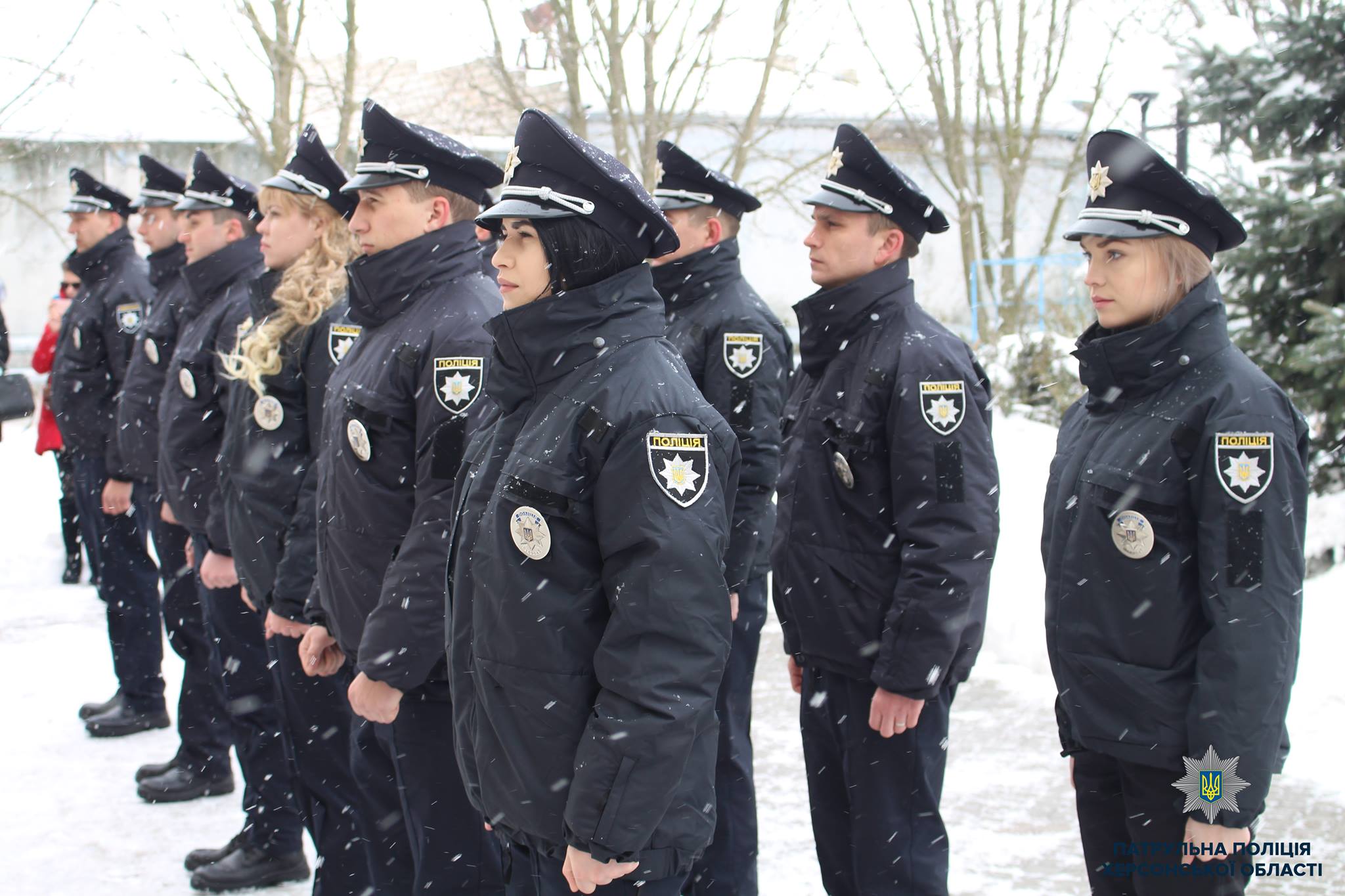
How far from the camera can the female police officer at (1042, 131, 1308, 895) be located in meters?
2.53

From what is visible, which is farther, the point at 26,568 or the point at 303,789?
the point at 26,568

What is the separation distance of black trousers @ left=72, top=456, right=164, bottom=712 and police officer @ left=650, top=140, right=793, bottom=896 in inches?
124

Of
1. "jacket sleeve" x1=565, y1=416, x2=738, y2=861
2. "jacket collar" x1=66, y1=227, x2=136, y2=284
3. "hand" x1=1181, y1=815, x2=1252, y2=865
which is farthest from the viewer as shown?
"jacket collar" x1=66, y1=227, x2=136, y2=284

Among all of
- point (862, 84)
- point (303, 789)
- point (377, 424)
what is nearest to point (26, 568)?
point (303, 789)

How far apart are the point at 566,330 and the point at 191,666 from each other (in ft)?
11.8

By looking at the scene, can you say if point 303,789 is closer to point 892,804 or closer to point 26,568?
point 892,804

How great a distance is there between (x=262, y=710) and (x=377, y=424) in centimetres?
172

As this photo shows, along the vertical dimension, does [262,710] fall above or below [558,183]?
below

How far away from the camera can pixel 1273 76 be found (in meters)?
6.55

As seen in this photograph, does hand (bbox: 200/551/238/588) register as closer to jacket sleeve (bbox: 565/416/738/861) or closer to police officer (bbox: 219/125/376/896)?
police officer (bbox: 219/125/376/896)

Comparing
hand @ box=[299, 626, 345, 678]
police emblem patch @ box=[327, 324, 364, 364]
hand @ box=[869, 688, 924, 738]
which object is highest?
police emblem patch @ box=[327, 324, 364, 364]

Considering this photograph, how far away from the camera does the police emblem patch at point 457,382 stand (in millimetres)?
3150

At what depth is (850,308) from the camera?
3.52m

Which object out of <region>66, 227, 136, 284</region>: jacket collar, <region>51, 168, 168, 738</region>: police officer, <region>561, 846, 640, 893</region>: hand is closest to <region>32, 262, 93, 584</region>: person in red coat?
<region>51, 168, 168, 738</region>: police officer
